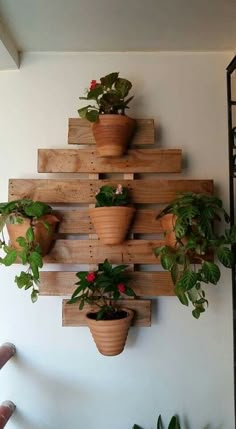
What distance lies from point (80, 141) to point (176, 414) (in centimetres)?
128

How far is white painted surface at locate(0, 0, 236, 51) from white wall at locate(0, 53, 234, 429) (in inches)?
6.1

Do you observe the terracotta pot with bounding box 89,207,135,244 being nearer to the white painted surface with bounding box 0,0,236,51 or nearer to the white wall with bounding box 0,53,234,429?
the white wall with bounding box 0,53,234,429

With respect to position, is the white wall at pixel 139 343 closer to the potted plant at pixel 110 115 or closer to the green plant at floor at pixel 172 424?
the green plant at floor at pixel 172 424

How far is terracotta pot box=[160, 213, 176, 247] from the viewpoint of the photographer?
4.52 feet

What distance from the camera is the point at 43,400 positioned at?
1549 mm

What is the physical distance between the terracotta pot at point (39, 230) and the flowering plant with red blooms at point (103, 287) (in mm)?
192

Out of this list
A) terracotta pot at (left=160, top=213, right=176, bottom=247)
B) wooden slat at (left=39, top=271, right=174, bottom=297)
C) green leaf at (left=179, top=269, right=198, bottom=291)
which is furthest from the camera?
wooden slat at (left=39, top=271, right=174, bottom=297)

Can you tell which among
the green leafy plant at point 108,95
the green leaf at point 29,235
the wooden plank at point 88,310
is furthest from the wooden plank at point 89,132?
the wooden plank at point 88,310

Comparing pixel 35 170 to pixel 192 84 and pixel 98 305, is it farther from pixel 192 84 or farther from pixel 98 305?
pixel 192 84

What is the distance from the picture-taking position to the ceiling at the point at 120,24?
4.20ft

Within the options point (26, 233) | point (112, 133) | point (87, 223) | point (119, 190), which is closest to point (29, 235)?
point (26, 233)

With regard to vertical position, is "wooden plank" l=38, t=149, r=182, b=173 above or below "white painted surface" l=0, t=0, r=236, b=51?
below

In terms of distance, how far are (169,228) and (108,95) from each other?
23.6 inches

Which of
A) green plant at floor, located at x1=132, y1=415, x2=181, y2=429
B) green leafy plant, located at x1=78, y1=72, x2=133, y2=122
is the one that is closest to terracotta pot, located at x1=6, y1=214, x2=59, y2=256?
green leafy plant, located at x1=78, y1=72, x2=133, y2=122
